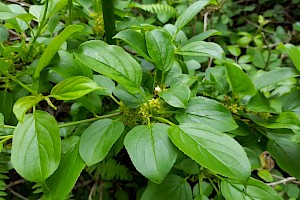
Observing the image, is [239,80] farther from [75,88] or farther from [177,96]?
[75,88]

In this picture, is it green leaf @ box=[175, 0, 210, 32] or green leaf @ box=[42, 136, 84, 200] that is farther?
green leaf @ box=[175, 0, 210, 32]

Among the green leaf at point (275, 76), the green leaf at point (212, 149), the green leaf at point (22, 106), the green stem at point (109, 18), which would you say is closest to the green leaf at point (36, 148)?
the green leaf at point (22, 106)

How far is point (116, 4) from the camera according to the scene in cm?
81

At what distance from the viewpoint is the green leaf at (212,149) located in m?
0.48

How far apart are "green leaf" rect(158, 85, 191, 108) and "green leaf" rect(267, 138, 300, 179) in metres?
0.20

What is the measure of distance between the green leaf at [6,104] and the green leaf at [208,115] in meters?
0.30

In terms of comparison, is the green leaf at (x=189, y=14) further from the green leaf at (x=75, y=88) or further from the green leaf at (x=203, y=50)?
the green leaf at (x=75, y=88)

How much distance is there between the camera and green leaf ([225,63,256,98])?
2.09 feet

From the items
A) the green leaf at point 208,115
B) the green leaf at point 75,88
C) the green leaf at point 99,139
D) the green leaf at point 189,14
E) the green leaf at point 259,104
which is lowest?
the green leaf at point 99,139

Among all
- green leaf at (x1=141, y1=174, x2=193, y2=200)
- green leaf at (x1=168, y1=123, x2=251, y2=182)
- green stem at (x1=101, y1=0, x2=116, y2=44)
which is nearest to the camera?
green leaf at (x1=168, y1=123, x2=251, y2=182)

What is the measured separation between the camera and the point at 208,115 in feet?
1.92

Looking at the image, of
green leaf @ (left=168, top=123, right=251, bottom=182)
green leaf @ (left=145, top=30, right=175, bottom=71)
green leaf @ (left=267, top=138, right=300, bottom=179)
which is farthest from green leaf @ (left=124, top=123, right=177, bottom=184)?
green leaf @ (left=267, top=138, right=300, bottom=179)

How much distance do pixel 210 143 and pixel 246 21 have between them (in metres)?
1.32

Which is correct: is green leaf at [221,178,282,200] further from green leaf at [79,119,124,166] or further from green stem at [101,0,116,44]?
green stem at [101,0,116,44]
